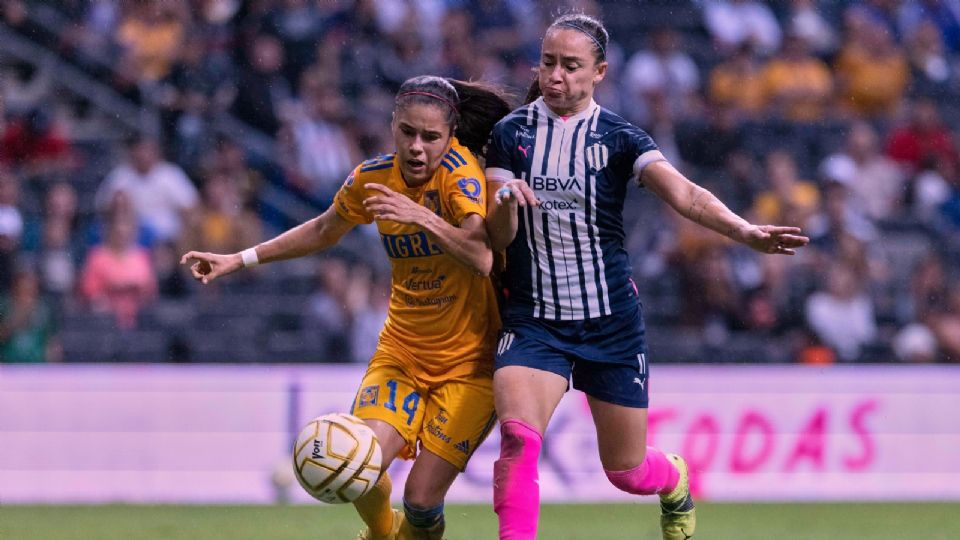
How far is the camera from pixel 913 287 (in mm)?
13047

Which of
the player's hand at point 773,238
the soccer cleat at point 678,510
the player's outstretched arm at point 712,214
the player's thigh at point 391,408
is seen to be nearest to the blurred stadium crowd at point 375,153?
the soccer cleat at point 678,510

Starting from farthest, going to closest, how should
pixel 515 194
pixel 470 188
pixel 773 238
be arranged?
1. pixel 470 188
2. pixel 515 194
3. pixel 773 238

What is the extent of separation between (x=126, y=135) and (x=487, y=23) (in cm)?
376

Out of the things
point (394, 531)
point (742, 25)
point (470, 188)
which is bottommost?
point (394, 531)

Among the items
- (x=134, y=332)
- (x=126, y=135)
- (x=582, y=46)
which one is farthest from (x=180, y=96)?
(x=582, y=46)

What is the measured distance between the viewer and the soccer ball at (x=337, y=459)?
5.48 metres

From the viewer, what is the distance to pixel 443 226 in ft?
18.4

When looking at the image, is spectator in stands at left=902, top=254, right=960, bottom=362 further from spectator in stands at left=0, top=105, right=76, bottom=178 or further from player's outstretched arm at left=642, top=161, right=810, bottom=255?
spectator in stands at left=0, top=105, right=76, bottom=178

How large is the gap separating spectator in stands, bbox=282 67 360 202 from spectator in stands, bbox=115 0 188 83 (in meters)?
1.40

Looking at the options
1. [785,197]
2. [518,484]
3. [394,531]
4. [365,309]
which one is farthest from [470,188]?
[785,197]

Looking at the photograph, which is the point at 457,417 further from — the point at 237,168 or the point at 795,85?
the point at 795,85

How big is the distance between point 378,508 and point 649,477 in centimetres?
118

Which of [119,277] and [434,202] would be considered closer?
[434,202]

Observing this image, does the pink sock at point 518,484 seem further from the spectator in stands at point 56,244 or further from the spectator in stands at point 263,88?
the spectator in stands at point 263,88
